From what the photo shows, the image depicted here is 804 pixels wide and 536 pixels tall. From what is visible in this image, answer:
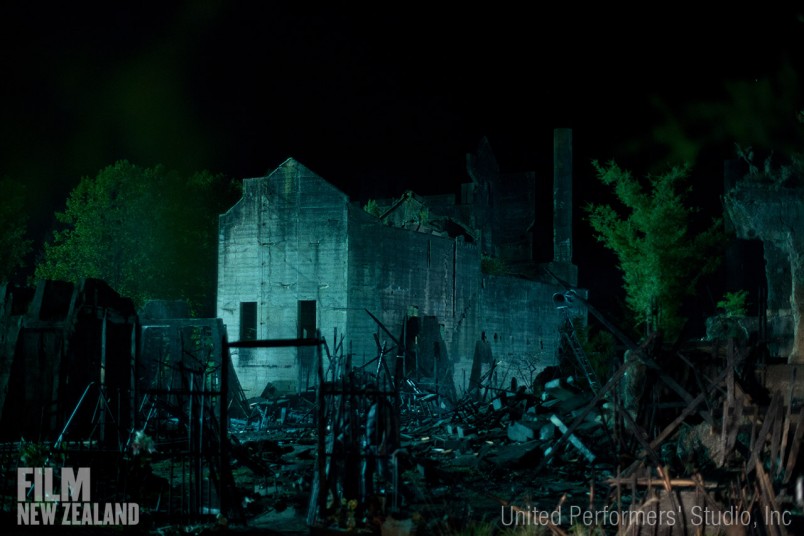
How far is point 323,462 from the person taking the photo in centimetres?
992

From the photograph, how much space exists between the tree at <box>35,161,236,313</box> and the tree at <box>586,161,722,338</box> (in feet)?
71.6

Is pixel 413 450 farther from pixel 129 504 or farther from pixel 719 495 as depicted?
pixel 719 495

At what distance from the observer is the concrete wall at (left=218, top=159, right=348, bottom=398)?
96.6 feet

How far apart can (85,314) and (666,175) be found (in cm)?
2821

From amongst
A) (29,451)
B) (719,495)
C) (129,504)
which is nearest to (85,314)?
(29,451)

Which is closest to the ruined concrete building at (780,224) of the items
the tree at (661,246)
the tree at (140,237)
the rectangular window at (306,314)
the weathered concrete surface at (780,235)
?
the weathered concrete surface at (780,235)

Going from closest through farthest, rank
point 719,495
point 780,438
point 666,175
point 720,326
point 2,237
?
1. point 719,495
2. point 780,438
3. point 720,326
4. point 666,175
5. point 2,237

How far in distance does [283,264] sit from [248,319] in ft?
8.43

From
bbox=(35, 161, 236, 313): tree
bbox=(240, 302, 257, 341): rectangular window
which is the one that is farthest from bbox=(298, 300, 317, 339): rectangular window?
bbox=(35, 161, 236, 313): tree

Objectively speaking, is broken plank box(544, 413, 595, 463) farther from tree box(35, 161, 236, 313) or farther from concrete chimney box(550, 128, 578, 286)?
tree box(35, 161, 236, 313)

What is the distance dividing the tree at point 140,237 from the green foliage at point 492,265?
48.5 feet

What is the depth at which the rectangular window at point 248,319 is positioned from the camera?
1214 inches

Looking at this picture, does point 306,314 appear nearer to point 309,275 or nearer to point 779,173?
point 309,275

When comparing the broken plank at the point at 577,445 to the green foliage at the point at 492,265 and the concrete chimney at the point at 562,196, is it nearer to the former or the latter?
the green foliage at the point at 492,265
